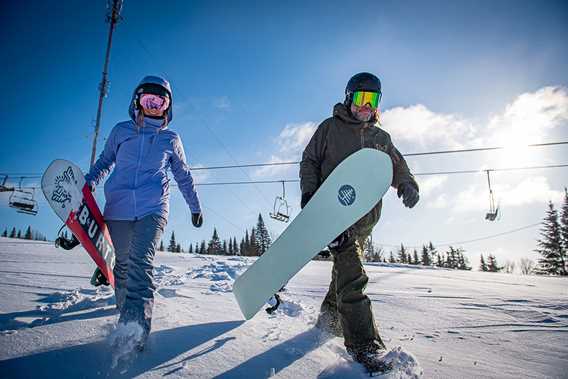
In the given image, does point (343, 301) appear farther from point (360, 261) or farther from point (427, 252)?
point (427, 252)

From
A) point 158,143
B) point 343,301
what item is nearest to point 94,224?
point 158,143

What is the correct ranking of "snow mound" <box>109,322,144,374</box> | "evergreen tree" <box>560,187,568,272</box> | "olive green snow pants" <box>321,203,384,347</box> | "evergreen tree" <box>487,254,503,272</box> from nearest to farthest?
"snow mound" <box>109,322,144,374</box>, "olive green snow pants" <box>321,203,384,347</box>, "evergreen tree" <box>560,187,568,272</box>, "evergreen tree" <box>487,254,503,272</box>

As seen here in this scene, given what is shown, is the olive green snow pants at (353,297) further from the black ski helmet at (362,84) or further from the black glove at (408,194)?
the black ski helmet at (362,84)

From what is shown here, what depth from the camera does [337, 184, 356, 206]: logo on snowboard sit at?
1.68 metres

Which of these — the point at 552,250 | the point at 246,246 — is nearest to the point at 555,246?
the point at 552,250

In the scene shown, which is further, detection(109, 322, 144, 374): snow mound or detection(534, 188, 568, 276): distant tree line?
detection(534, 188, 568, 276): distant tree line

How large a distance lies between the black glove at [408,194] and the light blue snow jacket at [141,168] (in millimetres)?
1543

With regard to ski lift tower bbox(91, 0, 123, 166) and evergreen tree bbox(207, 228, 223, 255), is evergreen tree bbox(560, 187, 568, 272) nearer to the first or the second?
ski lift tower bbox(91, 0, 123, 166)

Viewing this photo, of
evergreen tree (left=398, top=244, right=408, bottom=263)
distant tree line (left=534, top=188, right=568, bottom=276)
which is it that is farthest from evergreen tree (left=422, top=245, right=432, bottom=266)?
distant tree line (left=534, top=188, right=568, bottom=276)

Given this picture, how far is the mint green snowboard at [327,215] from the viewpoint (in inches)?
65.3

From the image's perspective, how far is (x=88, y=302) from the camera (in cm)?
223

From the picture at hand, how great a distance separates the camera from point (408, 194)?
1.93 metres

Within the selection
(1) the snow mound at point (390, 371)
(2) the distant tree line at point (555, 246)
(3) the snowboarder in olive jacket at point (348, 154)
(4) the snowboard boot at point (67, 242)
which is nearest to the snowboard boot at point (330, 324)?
(3) the snowboarder in olive jacket at point (348, 154)

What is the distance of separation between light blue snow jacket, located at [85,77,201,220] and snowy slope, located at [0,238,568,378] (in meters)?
0.74
